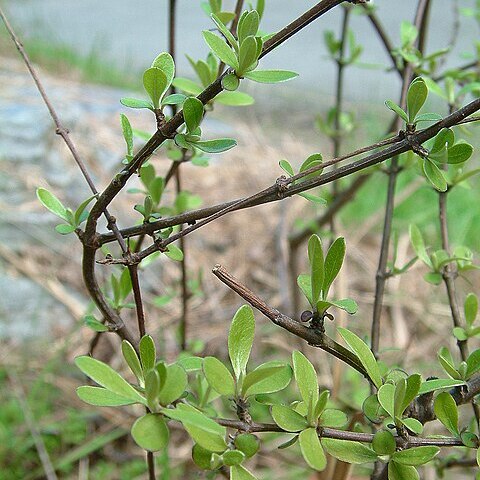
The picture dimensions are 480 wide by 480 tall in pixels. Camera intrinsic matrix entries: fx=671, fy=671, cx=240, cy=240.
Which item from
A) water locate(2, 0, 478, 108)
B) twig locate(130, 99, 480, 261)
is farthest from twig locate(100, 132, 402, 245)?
water locate(2, 0, 478, 108)

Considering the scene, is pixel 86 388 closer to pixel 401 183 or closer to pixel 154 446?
pixel 154 446

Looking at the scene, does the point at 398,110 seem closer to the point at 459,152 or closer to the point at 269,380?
the point at 459,152

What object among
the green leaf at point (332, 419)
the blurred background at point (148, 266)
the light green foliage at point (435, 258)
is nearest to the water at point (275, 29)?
the blurred background at point (148, 266)

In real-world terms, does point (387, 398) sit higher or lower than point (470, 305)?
lower

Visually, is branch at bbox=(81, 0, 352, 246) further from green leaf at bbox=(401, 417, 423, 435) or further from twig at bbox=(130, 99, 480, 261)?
green leaf at bbox=(401, 417, 423, 435)

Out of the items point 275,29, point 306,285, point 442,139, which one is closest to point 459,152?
point 442,139

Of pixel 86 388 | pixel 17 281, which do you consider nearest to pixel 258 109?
pixel 17 281
